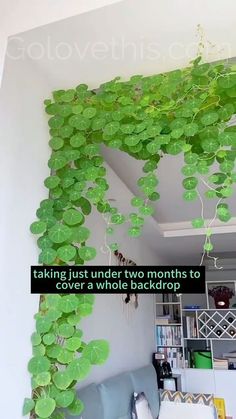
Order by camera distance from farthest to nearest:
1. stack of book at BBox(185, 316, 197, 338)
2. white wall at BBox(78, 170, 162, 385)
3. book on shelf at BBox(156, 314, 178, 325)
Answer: book on shelf at BBox(156, 314, 178, 325), stack of book at BBox(185, 316, 197, 338), white wall at BBox(78, 170, 162, 385)

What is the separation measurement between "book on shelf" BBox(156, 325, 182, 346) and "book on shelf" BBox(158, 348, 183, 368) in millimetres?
72

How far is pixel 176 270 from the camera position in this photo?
1258mm

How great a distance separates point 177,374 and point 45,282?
3.21m

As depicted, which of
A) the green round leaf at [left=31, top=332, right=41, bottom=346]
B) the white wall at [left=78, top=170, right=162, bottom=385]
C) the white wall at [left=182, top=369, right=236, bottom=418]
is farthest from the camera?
the white wall at [left=182, top=369, right=236, bottom=418]

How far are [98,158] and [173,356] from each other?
327 centimetres

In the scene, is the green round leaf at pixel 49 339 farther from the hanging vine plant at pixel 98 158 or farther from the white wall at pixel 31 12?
the white wall at pixel 31 12

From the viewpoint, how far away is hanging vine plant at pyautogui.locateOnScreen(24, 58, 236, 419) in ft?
3.98

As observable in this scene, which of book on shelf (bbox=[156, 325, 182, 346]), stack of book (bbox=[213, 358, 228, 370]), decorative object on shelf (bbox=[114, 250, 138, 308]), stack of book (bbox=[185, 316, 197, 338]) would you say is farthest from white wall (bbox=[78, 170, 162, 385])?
stack of book (bbox=[213, 358, 228, 370])

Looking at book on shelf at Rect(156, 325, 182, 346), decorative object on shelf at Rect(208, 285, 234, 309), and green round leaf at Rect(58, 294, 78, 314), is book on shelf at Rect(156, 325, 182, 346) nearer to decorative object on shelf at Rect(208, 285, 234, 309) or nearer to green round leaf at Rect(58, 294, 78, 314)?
decorative object on shelf at Rect(208, 285, 234, 309)

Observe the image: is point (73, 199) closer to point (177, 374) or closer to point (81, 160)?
→ point (81, 160)

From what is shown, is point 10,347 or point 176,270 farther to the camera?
point 176,270

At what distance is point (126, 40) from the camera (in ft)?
4.35

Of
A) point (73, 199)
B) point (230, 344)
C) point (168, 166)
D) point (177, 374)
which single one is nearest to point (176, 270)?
point (73, 199)

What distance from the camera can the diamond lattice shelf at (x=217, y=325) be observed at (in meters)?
4.03
